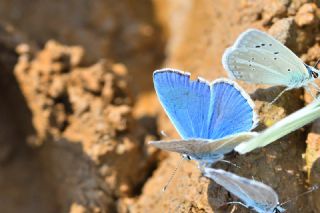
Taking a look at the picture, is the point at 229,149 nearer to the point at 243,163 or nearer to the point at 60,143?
the point at 243,163

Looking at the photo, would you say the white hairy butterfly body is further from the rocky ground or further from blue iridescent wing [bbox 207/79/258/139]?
blue iridescent wing [bbox 207/79/258/139]

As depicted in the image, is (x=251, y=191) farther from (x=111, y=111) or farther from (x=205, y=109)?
(x=111, y=111)

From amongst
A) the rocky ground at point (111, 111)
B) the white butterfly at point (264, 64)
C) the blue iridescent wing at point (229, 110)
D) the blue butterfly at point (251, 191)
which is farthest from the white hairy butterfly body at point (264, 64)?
the blue butterfly at point (251, 191)

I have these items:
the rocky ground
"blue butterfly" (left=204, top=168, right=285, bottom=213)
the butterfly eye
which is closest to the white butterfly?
the butterfly eye

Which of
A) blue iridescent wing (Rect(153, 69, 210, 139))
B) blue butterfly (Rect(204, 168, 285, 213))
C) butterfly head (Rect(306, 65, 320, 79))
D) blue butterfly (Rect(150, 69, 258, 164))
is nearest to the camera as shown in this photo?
blue butterfly (Rect(204, 168, 285, 213))

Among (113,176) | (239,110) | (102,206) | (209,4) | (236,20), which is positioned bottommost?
(102,206)

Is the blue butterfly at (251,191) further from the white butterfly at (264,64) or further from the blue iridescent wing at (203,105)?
the white butterfly at (264,64)

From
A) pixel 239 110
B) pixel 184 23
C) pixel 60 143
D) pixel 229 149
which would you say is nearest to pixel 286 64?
pixel 239 110

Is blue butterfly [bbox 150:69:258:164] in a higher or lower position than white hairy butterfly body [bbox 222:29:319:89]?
lower
